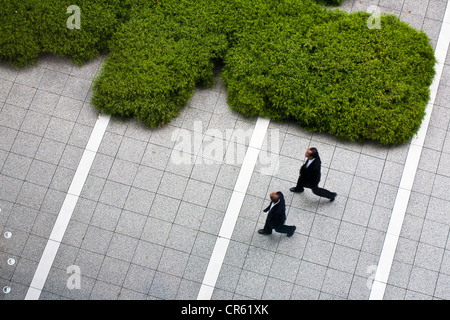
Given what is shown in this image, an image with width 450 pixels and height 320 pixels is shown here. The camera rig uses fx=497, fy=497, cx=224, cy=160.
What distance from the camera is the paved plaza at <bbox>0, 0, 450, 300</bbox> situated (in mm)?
8469

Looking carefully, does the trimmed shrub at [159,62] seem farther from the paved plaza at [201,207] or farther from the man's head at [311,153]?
the man's head at [311,153]

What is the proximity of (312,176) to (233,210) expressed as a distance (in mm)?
1550

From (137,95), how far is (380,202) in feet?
16.0

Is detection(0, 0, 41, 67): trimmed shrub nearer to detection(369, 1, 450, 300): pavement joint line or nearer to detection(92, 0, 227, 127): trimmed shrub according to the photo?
detection(92, 0, 227, 127): trimmed shrub

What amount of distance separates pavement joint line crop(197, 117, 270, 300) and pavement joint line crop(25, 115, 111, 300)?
2.68m

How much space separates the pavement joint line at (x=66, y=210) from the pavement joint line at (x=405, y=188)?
5.47m

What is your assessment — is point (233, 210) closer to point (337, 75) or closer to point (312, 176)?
point (312, 176)

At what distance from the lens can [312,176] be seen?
8414mm

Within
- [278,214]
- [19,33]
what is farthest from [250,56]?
[19,33]

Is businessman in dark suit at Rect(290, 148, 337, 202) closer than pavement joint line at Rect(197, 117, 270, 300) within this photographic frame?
Yes

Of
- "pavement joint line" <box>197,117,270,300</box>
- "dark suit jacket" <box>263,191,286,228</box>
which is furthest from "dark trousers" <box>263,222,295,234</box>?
"pavement joint line" <box>197,117,270,300</box>

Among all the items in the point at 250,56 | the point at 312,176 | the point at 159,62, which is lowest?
the point at 312,176

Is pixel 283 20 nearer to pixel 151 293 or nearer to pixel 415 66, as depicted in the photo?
pixel 415 66

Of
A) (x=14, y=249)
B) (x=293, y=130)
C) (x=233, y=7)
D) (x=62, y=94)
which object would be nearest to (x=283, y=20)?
(x=233, y=7)
